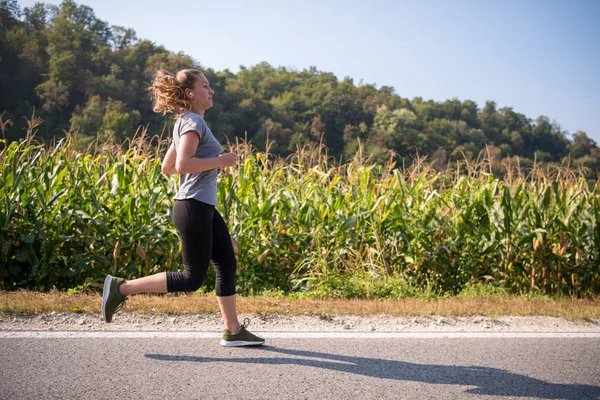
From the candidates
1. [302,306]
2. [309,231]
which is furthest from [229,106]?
[302,306]

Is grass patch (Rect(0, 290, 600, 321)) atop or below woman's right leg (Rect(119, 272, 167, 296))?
below

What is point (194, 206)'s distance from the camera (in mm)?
3418

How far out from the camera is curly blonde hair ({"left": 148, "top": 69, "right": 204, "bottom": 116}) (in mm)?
3600

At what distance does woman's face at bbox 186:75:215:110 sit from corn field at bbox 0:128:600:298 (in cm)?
252

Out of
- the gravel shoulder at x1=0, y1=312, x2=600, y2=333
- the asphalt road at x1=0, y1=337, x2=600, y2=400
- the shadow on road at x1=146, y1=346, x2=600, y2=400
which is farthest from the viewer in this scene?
the gravel shoulder at x1=0, y1=312, x2=600, y2=333

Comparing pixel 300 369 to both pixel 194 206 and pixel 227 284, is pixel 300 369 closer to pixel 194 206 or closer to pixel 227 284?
pixel 227 284

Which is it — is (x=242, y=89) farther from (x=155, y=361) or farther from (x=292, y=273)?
(x=155, y=361)

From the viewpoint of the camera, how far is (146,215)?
5.97m

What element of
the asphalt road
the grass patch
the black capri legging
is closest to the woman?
the black capri legging

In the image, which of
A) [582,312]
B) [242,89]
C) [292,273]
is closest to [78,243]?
[292,273]

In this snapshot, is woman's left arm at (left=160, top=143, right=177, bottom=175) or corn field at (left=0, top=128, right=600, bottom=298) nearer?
woman's left arm at (left=160, top=143, right=177, bottom=175)

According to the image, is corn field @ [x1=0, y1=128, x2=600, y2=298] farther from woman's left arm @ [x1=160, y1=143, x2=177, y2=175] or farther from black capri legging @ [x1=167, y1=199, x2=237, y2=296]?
woman's left arm @ [x1=160, y1=143, x2=177, y2=175]

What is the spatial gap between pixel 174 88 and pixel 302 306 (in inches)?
90.6

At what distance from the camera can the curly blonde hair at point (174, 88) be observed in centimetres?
360
